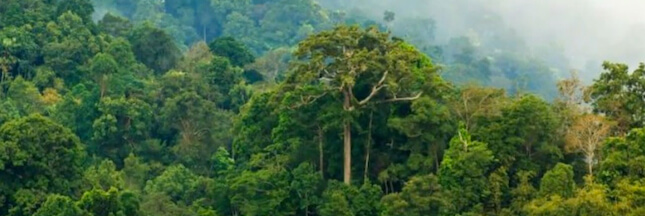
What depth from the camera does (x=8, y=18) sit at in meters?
32.0

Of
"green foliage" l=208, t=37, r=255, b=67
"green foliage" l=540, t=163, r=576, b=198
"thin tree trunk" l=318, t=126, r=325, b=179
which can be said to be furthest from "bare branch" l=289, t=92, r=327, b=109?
"green foliage" l=208, t=37, r=255, b=67

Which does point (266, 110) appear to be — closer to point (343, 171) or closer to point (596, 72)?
point (343, 171)

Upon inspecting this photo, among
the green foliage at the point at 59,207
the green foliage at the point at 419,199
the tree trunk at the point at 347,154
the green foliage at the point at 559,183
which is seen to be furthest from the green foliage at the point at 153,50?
the green foliage at the point at 559,183

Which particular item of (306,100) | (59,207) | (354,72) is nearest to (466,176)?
(354,72)

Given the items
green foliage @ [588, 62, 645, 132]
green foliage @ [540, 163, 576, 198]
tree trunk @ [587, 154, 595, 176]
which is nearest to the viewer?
green foliage @ [540, 163, 576, 198]

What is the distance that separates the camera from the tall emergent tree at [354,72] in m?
20.0

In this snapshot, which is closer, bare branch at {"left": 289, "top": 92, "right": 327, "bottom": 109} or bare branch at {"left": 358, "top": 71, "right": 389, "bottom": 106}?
bare branch at {"left": 358, "top": 71, "right": 389, "bottom": 106}

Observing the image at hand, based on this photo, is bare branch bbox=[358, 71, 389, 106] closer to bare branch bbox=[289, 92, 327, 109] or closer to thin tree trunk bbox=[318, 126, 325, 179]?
bare branch bbox=[289, 92, 327, 109]

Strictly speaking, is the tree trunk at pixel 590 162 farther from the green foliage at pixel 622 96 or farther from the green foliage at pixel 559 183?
the green foliage at pixel 559 183

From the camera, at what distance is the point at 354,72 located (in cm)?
1991

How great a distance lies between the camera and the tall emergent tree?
20000mm

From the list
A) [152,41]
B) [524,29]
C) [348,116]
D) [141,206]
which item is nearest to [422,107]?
[348,116]

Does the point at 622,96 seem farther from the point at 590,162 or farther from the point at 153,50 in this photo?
the point at 153,50

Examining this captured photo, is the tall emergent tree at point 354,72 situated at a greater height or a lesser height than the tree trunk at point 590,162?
greater
